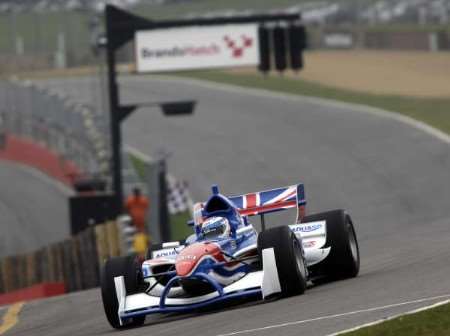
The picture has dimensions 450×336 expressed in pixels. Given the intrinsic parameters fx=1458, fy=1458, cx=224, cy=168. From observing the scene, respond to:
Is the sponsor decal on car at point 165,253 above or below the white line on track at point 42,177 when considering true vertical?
above

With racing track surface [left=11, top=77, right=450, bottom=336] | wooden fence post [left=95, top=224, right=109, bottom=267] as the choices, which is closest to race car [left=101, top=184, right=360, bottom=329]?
racing track surface [left=11, top=77, right=450, bottom=336]

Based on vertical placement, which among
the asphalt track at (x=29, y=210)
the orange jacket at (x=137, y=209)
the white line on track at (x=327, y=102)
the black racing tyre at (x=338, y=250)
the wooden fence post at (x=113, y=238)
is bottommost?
the asphalt track at (x=29, y=210)

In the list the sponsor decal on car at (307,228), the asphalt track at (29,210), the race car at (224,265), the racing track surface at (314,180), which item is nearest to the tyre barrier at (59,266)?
the racing track surface at (314,180)

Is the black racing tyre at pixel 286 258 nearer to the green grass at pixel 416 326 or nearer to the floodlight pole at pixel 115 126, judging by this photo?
the green grass at pixel 416 326

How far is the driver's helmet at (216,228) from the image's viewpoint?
41.5 feet

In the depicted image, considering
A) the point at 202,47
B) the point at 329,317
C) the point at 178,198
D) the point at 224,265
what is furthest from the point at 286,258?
the point at 178,198

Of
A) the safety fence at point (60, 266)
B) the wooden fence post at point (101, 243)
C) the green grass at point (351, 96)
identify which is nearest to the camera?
the safety fence at point (60, 266)

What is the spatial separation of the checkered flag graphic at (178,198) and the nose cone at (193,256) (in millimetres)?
19753

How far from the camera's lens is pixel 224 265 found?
40.0 ft

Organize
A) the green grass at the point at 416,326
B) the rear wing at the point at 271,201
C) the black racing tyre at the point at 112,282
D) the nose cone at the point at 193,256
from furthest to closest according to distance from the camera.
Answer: the rear wing at the point at 271,201
the black racing tyre at the point at 112,282
the nose cone at the point at 193,256
the green grass at the point at 416,326

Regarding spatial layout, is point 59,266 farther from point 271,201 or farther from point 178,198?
point 178,198

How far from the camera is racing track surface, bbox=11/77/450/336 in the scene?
11.3 metres

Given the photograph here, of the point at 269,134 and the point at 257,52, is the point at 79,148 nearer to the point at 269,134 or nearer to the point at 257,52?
the point at 257,52

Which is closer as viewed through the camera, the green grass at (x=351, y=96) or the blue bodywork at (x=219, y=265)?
the blue bodywork at (x=219, y=265)
